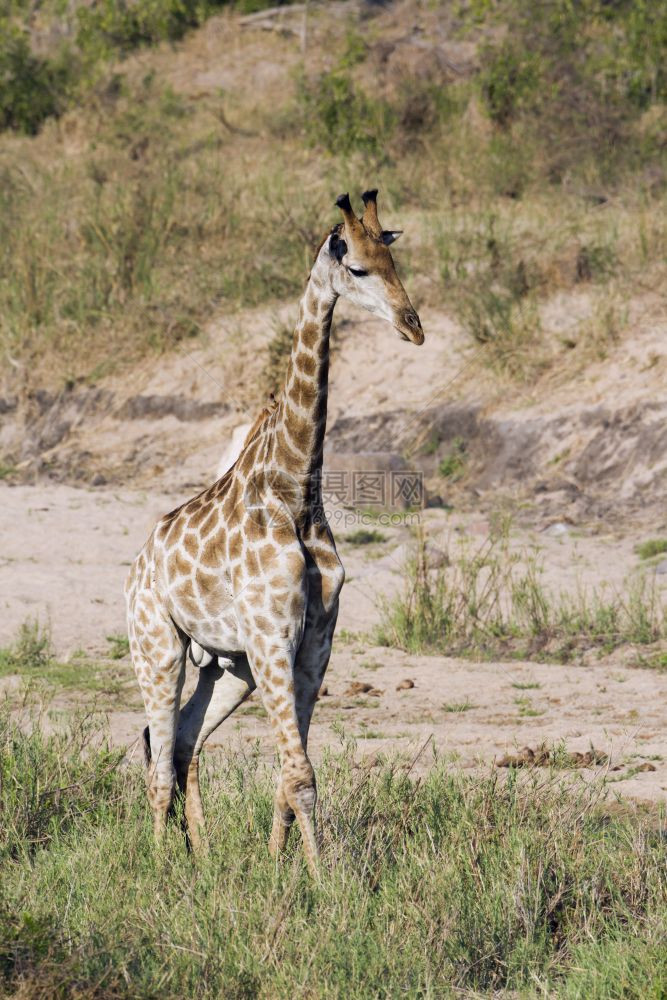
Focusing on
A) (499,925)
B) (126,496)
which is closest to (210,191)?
(126,496)

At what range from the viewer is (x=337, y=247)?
4.14 metres

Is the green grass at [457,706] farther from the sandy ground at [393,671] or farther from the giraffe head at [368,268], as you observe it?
the giraffe head at [368,268]

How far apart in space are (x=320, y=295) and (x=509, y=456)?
6726 mm

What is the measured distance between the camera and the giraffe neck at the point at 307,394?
4.30 metres

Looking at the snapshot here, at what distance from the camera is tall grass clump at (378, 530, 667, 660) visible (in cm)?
759

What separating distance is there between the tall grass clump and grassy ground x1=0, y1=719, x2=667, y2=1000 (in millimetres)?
2539

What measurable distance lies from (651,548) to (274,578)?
17.3 ft

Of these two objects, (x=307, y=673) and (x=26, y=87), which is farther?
(x=26, y=87)

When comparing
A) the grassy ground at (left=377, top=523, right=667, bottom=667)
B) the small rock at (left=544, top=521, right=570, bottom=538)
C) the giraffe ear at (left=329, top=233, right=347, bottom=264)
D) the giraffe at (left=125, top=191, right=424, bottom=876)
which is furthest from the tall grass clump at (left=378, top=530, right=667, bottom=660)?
the giraffe ear at (left=329, top=233, right=347, bottom=264)

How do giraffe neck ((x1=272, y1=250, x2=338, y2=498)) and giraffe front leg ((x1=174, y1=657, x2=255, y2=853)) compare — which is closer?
giraffe neck ((x1=272, y1=250, x2=338, y2=498))

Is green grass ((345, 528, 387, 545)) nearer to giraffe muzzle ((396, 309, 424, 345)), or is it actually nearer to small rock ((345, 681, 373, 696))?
small rock ((345, 681, 373, 696))

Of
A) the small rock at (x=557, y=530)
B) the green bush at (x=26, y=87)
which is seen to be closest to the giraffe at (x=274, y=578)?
the small rock at (x=557, y=530)

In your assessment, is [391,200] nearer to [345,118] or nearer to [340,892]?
[345,118]

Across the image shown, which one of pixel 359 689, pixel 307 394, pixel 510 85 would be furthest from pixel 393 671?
pixel 510 85
